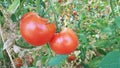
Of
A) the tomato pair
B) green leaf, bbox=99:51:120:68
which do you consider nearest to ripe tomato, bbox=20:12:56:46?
the tomato pair

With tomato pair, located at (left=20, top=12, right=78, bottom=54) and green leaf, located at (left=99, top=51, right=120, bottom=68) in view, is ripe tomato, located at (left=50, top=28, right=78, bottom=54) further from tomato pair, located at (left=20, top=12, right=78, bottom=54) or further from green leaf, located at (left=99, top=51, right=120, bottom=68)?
green leaf, located at (left=99, top=51, right=120, bottom=68)

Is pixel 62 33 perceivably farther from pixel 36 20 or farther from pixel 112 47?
pixel 112 47

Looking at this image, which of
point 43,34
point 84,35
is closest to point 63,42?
point 43,34

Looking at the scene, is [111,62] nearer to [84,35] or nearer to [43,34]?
[43,34]

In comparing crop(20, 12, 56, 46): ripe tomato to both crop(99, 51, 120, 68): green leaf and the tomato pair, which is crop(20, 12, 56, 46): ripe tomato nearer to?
the tomato pair

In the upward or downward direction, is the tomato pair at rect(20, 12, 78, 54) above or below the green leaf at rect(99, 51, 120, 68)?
above

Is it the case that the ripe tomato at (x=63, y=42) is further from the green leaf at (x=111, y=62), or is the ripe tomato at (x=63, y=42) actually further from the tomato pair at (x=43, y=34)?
the green leaf at (x=111, y=62)
